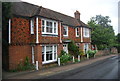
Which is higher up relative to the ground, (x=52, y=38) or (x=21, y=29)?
(x=21, y=29)

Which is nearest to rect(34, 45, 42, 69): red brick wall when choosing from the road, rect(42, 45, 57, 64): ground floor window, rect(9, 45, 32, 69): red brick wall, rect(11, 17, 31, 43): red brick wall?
rect(42, 45, 57, 64): ground floor window

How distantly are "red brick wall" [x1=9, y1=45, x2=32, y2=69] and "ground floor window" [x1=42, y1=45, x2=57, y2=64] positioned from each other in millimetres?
1863

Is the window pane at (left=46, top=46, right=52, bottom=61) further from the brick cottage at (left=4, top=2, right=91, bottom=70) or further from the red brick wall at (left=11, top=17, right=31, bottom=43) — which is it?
the red brick wall at (left=11, top=17, right=31, bottom=43)

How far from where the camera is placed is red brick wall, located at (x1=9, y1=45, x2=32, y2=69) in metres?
12.7

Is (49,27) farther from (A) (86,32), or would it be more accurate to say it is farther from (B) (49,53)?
(A) (86,32)

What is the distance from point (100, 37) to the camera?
26938mm

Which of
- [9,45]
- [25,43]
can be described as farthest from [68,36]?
[9,45]

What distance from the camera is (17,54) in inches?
519

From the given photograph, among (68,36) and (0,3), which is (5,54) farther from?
(68,36)

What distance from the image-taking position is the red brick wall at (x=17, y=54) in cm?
1275

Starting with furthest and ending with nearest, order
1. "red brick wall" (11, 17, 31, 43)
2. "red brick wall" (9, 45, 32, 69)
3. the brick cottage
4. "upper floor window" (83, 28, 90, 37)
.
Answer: "upper floor window" (83, 28, 90, 37) < "red brick wall" (11, 17, 31, 43) < the brick cottage < "red brick wall" (9, 45, 32, 69)

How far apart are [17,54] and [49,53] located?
3850 millimetres

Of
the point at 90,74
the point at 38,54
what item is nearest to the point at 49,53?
the point at 38,54

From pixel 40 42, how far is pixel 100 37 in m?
17.2
